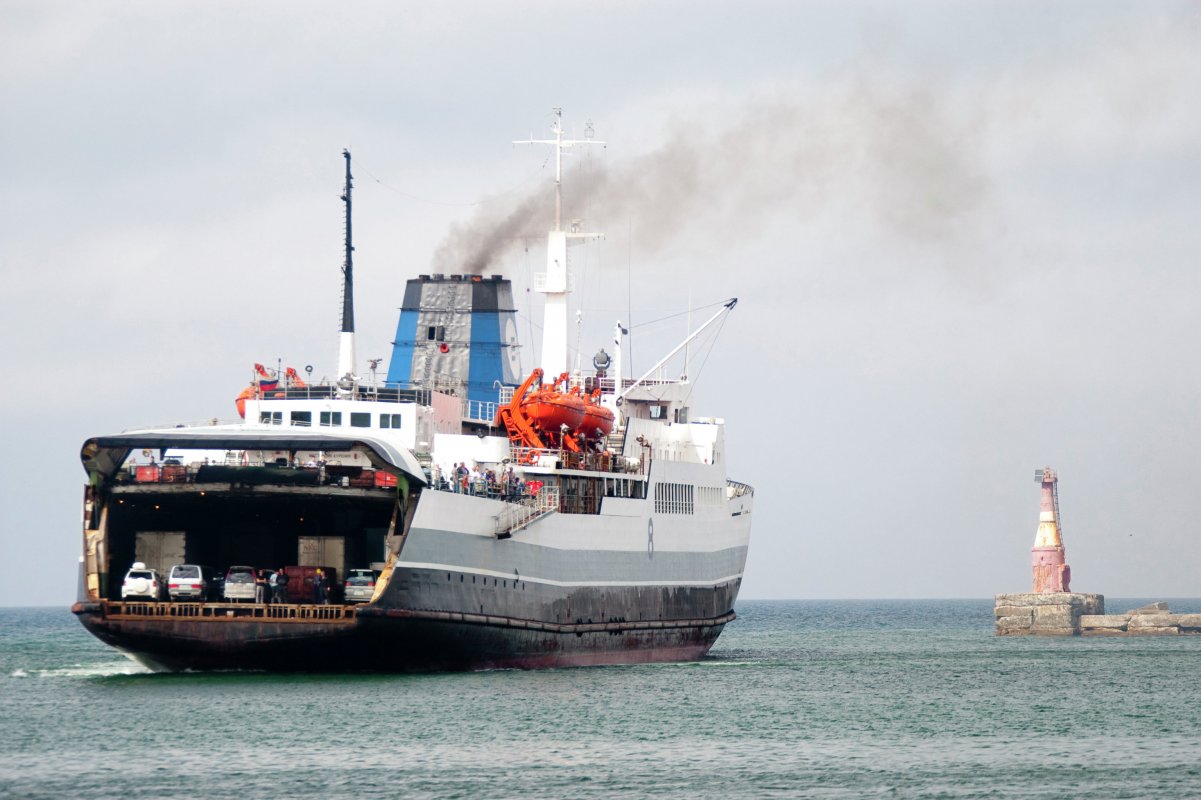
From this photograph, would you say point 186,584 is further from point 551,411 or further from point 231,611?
point 551,411

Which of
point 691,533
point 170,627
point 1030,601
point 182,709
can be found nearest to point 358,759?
point 182,709

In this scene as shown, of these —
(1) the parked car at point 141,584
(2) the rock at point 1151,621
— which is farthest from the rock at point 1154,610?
(1) the parked car at point 141,584

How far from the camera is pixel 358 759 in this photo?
1425 inches

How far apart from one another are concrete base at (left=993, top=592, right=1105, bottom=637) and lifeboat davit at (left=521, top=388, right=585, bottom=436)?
4532 centimetres

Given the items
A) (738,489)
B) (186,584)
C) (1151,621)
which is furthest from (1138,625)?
(186,584)

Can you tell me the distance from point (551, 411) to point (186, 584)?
47.8ft

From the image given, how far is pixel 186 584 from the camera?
1900 inches

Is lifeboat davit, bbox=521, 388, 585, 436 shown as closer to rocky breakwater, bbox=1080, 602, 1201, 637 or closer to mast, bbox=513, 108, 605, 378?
mast, bbox=513, 108, 605, 378

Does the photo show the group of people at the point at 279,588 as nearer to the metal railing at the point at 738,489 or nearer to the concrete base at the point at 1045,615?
the metal railing at the point at 738,489

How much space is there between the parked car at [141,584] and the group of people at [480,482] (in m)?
7.70

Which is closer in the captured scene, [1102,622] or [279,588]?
[279,588]

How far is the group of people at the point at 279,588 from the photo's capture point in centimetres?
4931

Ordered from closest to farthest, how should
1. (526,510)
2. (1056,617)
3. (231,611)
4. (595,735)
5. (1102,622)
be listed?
(595,735) → (231,611) → (526,510) → (1056,617) → (1102,622)

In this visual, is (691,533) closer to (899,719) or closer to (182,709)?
(899,719)
